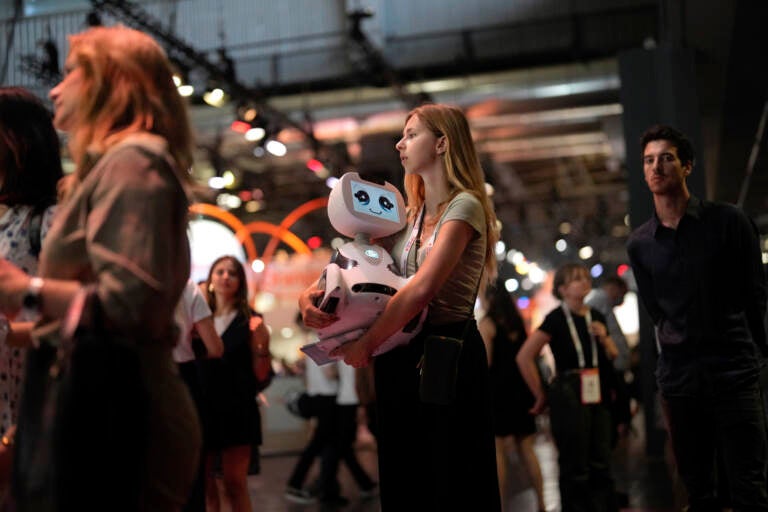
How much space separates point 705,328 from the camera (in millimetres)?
3105

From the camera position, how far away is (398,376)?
2.39 m

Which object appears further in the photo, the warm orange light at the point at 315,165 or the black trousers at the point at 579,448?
the warm orange light at the point at 315,165

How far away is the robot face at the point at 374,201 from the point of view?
246 centimetres

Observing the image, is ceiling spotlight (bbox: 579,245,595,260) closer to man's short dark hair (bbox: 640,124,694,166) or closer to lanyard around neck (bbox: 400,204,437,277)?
man's short dark hair (bbox: 640,124,694,166)

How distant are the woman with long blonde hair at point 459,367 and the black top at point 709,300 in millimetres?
969

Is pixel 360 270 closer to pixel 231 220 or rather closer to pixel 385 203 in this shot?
pixel 385 203

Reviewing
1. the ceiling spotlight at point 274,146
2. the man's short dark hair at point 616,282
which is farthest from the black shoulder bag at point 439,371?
the ceiling spotlight at point 274,146

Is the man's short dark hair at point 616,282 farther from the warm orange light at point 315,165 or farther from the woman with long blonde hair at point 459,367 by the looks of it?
the warm orange light at point 315,165

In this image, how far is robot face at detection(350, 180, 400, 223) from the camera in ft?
8.07

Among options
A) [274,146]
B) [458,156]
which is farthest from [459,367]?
[274,146]

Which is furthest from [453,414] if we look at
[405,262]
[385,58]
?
[385,58]

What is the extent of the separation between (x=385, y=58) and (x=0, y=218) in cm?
970

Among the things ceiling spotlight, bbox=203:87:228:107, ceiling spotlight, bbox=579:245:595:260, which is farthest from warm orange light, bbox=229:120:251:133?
ceiling spotlight, bbox=579:245:595:260

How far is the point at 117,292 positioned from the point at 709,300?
2213 mm
